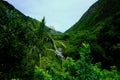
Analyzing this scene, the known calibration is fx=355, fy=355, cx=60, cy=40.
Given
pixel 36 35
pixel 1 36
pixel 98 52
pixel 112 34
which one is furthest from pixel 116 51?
pixel 1 36

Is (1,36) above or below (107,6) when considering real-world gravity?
below

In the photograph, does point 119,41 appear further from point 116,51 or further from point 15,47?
point 15,47

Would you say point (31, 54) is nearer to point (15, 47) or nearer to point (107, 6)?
point (15, 47)

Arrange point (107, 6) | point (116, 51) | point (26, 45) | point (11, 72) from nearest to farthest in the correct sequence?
1. point (11, 72)
2. point (26, 45)
3. point (116, 51)
4. point (107, 6)

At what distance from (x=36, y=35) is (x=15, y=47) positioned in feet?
11.8

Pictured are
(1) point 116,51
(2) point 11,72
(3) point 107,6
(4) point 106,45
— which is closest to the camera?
(2) point 11,72

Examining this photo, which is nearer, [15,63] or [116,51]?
[15,63]

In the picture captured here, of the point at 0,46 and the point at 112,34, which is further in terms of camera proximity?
the point at 112,34

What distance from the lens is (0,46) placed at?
4309 cm

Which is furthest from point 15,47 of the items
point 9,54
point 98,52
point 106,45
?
point 106,45

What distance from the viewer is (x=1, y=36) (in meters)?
43.8

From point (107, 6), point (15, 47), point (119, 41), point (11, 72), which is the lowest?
point (11, 72)

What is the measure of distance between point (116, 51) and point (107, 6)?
70507 mm

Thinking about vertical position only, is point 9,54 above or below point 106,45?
below
